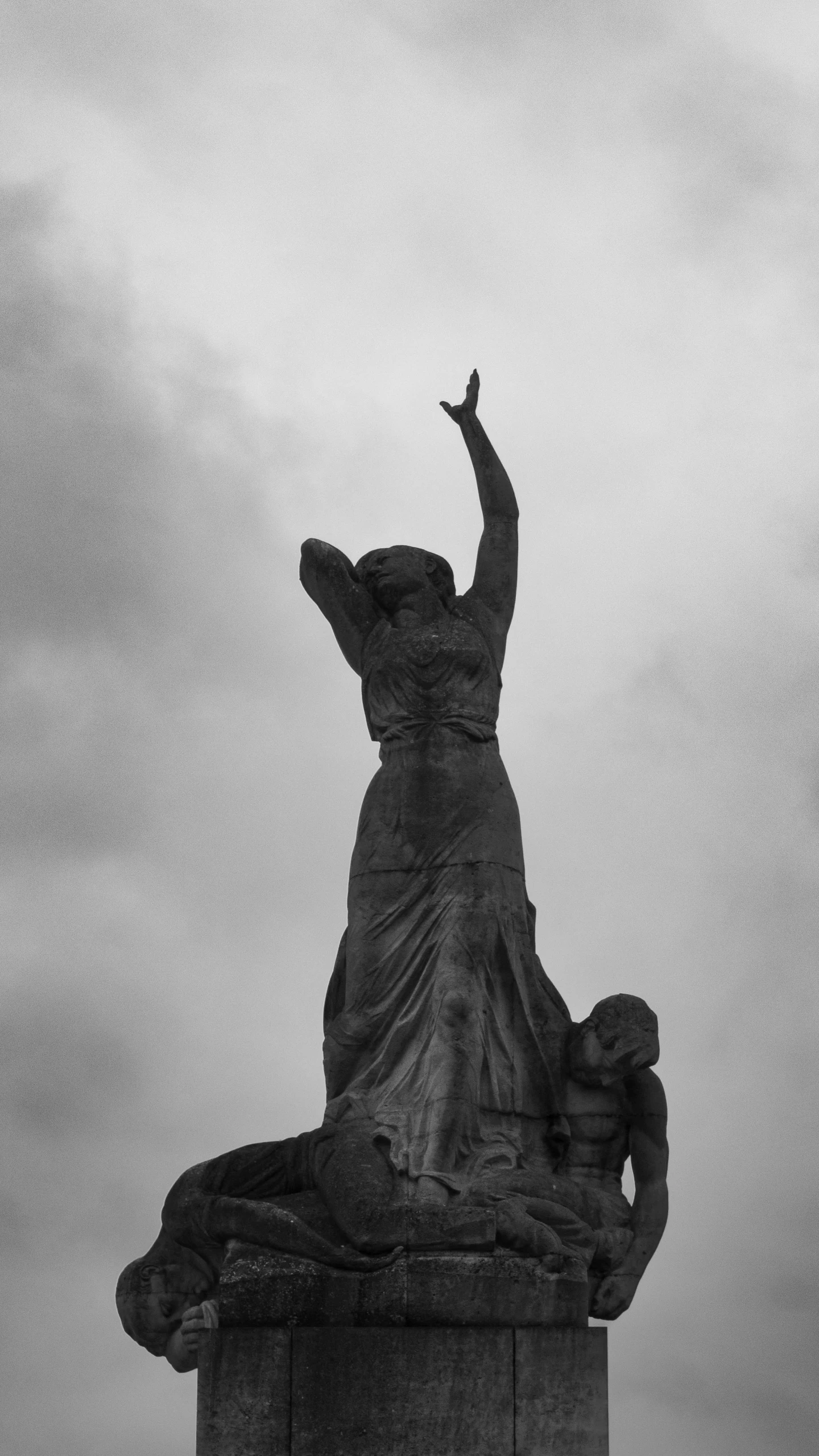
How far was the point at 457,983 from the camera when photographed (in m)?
14.6

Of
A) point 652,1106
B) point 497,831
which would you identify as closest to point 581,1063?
point 652,1106

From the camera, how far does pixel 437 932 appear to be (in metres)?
14.8

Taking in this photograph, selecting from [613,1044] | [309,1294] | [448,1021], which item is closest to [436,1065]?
[448,1021]

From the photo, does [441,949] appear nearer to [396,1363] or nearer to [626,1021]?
[626,1021]

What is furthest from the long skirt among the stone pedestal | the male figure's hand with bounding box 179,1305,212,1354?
the male figure's hand with bounding box 179,1305,212,1354

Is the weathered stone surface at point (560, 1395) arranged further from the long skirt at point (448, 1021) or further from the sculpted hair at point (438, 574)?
the sculpted hair at point (438, 574)

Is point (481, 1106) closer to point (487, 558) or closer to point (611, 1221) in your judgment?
point (611, 1221)

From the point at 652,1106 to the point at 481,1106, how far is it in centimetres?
136

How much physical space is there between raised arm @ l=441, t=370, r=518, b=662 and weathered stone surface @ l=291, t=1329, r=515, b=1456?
5.26 meters

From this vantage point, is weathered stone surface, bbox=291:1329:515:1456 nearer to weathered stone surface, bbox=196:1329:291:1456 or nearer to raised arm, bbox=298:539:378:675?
weathered stone surface, bbox=196:1329:291:1456

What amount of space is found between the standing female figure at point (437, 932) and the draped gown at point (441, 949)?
0.01 metres

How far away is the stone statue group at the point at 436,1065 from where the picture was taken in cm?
1371

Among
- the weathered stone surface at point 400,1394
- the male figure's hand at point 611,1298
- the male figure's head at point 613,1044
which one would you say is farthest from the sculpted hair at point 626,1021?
the weathered stone surface at point 400,1394

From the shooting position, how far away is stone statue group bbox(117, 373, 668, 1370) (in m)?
13.7
